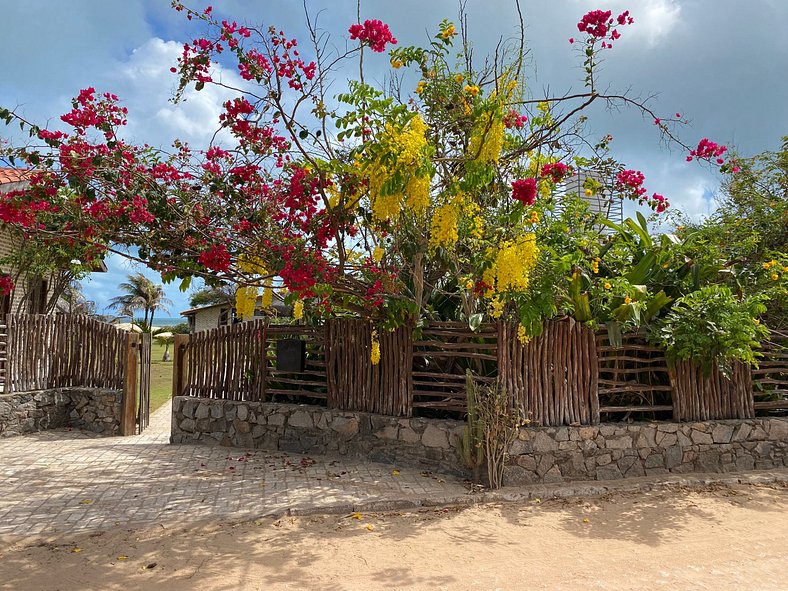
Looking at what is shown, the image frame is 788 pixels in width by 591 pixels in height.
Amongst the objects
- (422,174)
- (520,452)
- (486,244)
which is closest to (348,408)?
(520,452)

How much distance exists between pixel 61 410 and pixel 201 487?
15.2ft

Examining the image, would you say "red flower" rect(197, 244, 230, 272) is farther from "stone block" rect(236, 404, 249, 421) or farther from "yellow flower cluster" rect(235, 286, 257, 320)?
"stone block" rect(236, 404, 249, 421)

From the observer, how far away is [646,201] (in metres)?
6.71

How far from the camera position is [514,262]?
195 inches

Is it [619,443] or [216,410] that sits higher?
[216,410]

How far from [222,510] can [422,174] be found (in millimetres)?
3023

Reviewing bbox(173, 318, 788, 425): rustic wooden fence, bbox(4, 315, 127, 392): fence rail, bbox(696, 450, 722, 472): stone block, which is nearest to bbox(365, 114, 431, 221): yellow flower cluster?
bbox(173, 318, 788, 425): rustic wooden fence

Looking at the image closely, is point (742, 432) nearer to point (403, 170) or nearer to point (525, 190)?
point (525, 190)

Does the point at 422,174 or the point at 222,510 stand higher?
the point at 422,174

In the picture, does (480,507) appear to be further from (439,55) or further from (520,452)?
(439,55)

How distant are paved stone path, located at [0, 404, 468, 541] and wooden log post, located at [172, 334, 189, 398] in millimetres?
1032

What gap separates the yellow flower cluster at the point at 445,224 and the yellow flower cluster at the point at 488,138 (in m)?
0.49

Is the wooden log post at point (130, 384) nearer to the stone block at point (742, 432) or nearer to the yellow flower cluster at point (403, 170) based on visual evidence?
the yellow flower cluster at point (403, 170)

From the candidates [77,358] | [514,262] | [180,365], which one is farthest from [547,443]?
[77,358]
